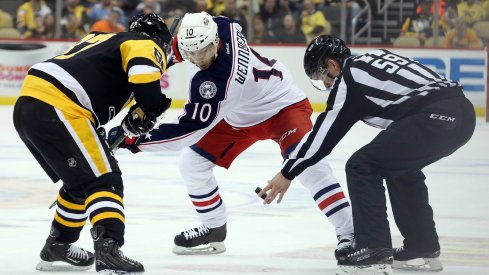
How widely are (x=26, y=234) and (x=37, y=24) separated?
9.66 m

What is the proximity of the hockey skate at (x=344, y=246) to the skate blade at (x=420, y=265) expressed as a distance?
22 centimetres

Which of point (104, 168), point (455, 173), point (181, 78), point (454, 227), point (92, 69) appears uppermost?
point (92, 69)

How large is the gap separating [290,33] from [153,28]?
9.90 meters

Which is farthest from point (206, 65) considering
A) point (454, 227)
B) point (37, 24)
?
point (37, 24)

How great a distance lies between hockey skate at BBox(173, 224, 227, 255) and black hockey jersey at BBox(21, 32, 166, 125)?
3.43 feet

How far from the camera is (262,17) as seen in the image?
14.4 m

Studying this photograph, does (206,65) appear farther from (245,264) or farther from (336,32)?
(336,32)

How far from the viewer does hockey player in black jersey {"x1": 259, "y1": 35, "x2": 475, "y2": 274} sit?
436 cm

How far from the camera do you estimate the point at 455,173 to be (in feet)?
27.6

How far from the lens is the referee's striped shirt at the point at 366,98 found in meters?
4.36

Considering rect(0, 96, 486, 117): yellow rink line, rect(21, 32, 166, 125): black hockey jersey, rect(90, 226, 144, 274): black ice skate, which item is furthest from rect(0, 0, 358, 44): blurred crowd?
rect(90, 226, 144, 274): black ice skate

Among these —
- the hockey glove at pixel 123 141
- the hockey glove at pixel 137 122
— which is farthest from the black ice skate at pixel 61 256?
the hockey glove at pixel 137 122

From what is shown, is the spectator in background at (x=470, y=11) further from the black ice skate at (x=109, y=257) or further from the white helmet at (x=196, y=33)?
the black ice skate at (x=109, y=257)

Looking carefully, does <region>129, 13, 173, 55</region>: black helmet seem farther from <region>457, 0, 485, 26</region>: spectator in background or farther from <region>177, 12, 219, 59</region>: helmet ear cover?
<region>457, 0, 485, 26</region>: spectator in background
